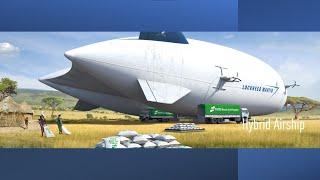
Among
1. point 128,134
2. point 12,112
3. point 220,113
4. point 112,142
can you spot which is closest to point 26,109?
point 12,112

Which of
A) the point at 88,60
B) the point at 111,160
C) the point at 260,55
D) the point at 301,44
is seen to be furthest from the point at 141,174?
the point at 301,44

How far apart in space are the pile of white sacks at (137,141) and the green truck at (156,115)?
189 millimetres

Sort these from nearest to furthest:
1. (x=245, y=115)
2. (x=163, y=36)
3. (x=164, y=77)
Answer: (x=163, y=36) → (x=164, y=77) → (x=245, y=115)

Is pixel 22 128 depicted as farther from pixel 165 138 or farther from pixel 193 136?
pixel 193 136

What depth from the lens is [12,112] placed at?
6035 millimetres

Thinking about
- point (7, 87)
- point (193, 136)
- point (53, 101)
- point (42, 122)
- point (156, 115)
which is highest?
point (7, 87)

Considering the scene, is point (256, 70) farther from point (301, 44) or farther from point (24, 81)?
point (24, 81)

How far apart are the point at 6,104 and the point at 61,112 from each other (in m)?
0.58

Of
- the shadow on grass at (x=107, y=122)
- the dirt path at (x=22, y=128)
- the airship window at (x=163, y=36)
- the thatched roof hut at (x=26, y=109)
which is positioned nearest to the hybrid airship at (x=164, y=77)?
the airship window at (x=163, y=36)

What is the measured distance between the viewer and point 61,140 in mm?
5973

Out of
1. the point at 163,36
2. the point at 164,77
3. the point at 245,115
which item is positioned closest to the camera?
the point at 163,36

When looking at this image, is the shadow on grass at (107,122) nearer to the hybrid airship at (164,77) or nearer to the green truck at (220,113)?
the hybrid airship at (164,77)

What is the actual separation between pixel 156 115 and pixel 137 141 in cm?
34

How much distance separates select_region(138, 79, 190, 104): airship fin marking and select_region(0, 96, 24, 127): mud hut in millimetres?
1305
